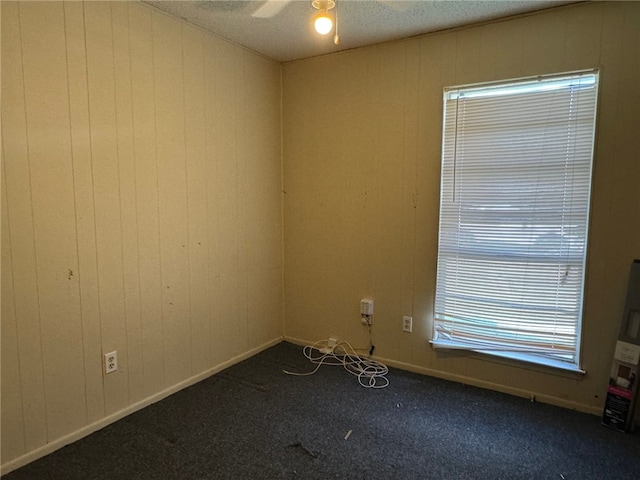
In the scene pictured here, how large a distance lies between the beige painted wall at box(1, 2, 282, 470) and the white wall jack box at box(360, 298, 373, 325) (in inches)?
35.3

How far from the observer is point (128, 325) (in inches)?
89.9

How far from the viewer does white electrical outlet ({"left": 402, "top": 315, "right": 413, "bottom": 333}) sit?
9.47 ft

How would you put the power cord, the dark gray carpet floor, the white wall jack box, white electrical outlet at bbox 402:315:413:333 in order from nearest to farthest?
the dark gray carpet floor
the power cord
white electrical outlet at bbox 402:315:413:333
the white wall jack box

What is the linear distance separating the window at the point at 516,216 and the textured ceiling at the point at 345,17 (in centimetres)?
42

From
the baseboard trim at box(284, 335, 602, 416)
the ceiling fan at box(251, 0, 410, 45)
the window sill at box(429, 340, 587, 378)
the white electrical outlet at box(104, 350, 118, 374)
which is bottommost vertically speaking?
the baseboard trim at box(284, 335, 602, 416)

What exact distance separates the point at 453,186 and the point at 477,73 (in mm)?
731

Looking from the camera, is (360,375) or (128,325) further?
(360,375)

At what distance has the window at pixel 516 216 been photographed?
7.58ft

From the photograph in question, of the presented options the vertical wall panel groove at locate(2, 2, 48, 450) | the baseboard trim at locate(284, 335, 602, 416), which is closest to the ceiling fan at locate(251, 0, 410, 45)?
the vertical wall panel groove at locate(2, 2, 48, 450)

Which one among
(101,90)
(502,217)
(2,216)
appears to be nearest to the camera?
(2,216)

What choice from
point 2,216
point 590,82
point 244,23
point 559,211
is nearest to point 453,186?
point 559,211

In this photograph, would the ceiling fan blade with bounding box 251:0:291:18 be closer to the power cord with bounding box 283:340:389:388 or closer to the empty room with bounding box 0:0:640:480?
the empty room with bounding box 0:0:640:480

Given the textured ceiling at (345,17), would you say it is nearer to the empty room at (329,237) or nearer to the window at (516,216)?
the empty room at (329,237)

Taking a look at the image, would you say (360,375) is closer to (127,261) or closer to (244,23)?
(127,261)
